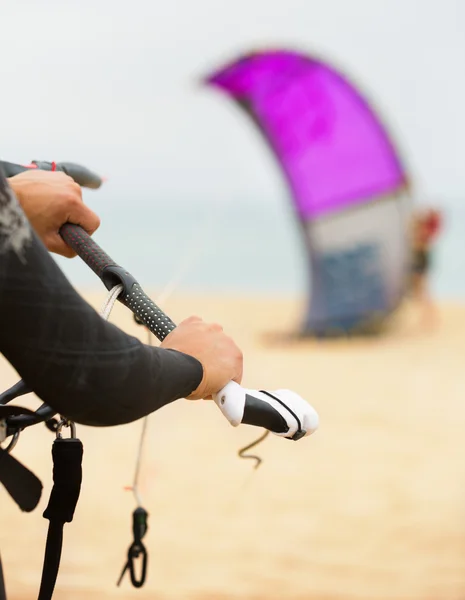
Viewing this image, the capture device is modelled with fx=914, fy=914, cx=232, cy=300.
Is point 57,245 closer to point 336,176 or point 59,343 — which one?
point 59,343

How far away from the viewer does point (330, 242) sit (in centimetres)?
1155

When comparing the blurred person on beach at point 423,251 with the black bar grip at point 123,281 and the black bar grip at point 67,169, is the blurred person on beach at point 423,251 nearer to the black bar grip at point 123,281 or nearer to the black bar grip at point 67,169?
the black bar grip at point 67,169

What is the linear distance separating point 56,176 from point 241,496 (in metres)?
3.64

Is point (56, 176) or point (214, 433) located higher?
point (56, 176)

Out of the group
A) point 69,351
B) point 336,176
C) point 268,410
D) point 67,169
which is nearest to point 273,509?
point 67,169

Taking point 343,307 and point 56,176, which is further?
point 343,307

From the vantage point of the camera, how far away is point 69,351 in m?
1.15

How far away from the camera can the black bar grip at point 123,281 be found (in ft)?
4.63

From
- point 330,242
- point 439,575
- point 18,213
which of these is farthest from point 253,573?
point 330,242

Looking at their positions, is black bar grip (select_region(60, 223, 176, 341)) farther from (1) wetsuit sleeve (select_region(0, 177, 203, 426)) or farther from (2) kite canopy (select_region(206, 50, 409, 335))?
(2) kite canopy (select_region(206, 50, 409, 335))

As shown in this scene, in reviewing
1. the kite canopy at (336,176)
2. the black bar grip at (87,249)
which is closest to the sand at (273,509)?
the black bar grip at (87,249)

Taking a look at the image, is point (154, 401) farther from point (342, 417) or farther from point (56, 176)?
point (342, 417)

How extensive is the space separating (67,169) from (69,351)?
24.1 inches

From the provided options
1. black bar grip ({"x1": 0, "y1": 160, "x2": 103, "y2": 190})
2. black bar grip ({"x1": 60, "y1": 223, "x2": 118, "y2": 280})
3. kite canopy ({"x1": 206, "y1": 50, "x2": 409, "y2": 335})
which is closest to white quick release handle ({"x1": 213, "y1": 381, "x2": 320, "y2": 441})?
black bar grip ({"x1": 60, "y1": 223, "x2": 118, "y2": 280})
